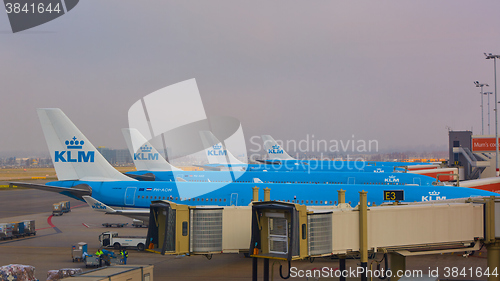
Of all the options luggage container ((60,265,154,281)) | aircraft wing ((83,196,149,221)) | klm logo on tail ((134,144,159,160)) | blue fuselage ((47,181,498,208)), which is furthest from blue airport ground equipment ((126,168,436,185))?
luggage container ((60,265,154,281))

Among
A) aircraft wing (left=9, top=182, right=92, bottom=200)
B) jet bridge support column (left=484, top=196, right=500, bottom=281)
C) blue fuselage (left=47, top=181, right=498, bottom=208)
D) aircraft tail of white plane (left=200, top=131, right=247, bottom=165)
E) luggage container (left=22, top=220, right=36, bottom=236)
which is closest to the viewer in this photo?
jet bridge support column (left=484, top=196, right=500, bottom=281)

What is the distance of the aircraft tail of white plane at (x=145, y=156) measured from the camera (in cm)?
6225

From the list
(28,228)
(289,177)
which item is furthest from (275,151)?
(28,228)

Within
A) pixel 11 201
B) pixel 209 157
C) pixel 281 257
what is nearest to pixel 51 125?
pixel 281 257

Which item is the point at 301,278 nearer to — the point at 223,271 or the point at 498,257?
the point at 223,271

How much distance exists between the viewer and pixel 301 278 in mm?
26922

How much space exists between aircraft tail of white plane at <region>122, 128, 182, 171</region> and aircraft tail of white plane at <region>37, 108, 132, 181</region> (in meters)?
22.7

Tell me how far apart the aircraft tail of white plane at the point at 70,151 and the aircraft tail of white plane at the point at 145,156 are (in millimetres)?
22721

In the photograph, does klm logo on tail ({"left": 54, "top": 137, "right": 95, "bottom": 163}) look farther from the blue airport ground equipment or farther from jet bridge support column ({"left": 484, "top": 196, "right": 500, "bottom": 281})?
jet bridge support column ({"left": 484, "top": 196, "right": 500, "bottom": 281})

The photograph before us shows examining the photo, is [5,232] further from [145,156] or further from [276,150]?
[276,150]

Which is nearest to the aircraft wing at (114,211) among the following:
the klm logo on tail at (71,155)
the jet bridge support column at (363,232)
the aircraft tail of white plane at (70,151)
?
the aircraft tail of white plane at (70,151)

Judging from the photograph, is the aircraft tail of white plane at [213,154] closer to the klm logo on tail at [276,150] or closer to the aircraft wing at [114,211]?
the klm logo on tail at [276,150]

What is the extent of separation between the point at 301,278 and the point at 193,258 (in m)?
9.54

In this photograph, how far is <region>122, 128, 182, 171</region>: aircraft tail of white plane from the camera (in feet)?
204
